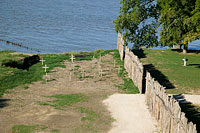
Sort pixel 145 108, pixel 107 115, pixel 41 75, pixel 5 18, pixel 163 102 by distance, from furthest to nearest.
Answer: pixel 5 18, pixel 41 75, pixel 145 108, pixel 107 115, pixel 163 102

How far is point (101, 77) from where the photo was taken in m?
22.5

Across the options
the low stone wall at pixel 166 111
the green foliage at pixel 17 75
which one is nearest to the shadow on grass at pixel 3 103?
the green foliage at pixel 17 75

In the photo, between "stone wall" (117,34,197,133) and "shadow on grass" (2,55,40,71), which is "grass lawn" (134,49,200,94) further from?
"shadow on grass" (2,55,40,71)

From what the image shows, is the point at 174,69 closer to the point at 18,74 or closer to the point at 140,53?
the point at 140,53

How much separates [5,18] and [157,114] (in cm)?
4732

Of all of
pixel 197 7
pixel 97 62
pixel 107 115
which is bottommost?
pixel 107 115

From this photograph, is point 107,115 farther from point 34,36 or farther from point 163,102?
point 34,36

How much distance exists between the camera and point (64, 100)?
695 inches

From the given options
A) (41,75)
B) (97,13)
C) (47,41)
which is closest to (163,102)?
(41,75)

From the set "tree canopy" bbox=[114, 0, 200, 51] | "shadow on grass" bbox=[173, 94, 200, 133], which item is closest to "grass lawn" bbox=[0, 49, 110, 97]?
"tree canopy" bbox=[114, 0, 200, 51]

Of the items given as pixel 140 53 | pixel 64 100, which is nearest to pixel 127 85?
pixel 64 100

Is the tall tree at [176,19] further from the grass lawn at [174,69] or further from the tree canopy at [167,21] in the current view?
the grass lawn at [174,69]

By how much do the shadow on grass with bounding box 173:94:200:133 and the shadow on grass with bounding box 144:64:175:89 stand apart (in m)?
2.13

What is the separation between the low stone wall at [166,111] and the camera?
11587 mm
